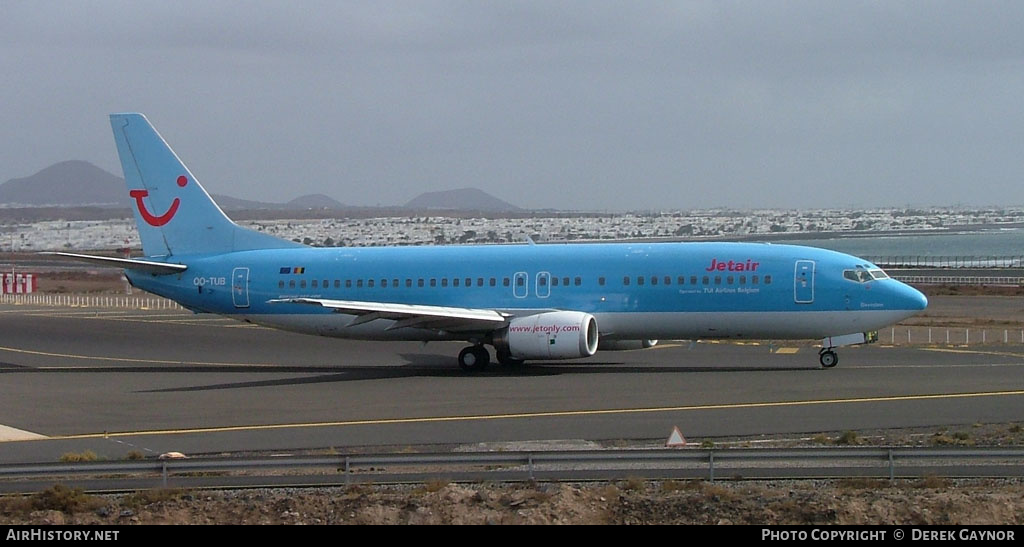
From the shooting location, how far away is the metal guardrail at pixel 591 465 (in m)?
19.7

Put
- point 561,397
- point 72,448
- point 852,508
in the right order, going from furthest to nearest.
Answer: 1. point 561,397
2. point 72,448
3. point 852,508

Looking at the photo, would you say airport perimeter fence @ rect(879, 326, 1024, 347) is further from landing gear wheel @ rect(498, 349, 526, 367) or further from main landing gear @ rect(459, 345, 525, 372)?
main landing gear @ rect(459, 345, 525, 372)

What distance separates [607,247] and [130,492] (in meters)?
24.6

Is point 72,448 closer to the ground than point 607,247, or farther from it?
closer to the ground

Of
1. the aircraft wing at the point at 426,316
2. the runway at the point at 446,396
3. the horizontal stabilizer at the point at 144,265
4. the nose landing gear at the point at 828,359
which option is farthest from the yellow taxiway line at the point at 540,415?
the horizontal stabilizer at the point at 144,265

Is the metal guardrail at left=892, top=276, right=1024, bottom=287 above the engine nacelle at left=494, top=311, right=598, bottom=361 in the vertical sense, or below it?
below

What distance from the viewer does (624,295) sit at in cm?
4094

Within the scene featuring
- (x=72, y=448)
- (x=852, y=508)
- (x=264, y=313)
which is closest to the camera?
(x=852, y=508)

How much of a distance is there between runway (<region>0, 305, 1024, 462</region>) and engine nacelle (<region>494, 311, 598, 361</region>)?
0.98 m

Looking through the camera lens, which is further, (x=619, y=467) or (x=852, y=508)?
(x=619, y=467)

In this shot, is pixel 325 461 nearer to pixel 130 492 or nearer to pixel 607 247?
pixel 130 492

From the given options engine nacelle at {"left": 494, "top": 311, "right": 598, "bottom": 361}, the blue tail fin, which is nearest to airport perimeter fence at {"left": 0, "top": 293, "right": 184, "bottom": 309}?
the blue tail fin

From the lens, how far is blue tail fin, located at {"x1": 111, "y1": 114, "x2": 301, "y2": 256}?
47094mm
